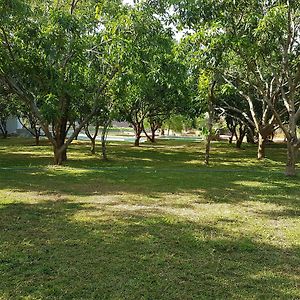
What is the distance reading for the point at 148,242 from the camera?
471cm

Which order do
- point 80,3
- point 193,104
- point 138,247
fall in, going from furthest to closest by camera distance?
point 193,104
point 80,3
point 138,247

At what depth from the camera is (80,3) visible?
1319 centimetres

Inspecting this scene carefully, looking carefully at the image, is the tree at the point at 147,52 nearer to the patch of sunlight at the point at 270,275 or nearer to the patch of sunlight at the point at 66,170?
the patch of sunlight at the point at 66,170

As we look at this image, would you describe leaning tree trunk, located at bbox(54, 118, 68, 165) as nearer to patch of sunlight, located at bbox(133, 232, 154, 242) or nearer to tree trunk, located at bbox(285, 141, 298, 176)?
tree trunk, located at bbox(285, 141, 298, 176)

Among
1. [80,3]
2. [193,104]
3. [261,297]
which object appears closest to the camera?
[261,297]

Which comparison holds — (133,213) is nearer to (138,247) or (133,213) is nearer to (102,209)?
(102,209)

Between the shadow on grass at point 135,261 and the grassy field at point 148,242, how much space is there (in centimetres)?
1

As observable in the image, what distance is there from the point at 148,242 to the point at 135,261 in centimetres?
66

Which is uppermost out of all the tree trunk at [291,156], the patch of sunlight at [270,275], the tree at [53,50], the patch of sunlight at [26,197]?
the tree at [53,50]

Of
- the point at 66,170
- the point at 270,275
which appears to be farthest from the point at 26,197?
the point at 270,275

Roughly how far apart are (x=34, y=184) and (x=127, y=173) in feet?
10.3

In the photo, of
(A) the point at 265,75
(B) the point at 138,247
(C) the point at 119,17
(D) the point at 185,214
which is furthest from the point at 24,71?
(A) the point at 265,75

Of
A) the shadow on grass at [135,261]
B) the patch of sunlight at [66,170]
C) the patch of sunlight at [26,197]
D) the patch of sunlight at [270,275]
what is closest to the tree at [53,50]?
the patch of sunlight at [66,170]

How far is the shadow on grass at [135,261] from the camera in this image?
3.36m
